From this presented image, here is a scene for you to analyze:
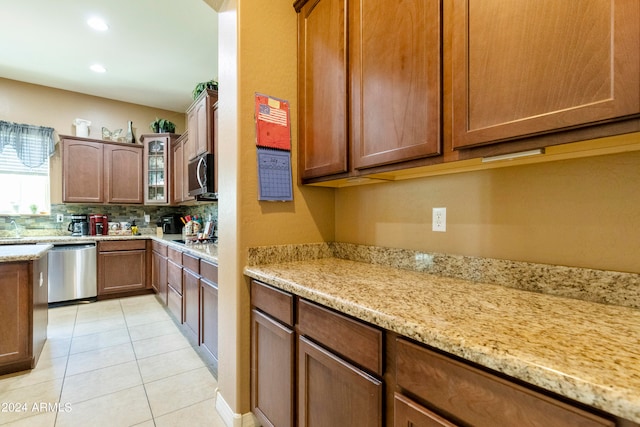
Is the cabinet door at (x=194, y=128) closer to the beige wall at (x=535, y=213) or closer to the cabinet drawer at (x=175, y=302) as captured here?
the cabinet drawer at (x=175, y=302)

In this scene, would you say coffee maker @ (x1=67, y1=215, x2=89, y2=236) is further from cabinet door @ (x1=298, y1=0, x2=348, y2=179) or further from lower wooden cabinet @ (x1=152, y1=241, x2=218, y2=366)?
cabinet door @ (x1=298, y1=0, x2=348, y2=179)

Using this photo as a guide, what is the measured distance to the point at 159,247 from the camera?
3729 millimetres

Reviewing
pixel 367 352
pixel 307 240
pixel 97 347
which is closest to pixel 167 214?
pixel 97 347

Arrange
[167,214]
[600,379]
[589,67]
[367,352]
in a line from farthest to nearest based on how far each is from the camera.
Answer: [167,214] → [367,352] → [589,67] → [600,379]

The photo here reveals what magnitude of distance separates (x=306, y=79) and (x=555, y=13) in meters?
1.13

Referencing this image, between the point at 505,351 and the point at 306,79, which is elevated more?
the point at 306,79

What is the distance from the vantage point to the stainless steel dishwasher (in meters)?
3.56

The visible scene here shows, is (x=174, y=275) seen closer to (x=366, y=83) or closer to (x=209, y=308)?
(x=209, y=308)

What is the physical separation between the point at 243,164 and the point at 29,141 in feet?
13.8

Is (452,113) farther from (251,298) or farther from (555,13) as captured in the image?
(251,298)

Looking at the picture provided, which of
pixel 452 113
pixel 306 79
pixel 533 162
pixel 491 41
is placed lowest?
pixel 533 162

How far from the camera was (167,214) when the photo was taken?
4930 millimetres

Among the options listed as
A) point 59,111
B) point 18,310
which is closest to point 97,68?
point 59,111

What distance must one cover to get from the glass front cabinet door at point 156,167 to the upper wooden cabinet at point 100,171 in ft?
0.41
